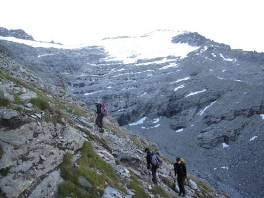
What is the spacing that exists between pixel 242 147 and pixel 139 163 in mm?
77250

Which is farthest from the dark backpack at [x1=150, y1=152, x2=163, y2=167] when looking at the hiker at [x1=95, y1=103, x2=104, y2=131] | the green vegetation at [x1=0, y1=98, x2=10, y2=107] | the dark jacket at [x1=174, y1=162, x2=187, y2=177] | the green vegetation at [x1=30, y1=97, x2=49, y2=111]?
the green vegetation at [x1=0, y1=98, x2=10, y2=107]

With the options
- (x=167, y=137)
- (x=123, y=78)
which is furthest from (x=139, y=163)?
(x=123, y=78)

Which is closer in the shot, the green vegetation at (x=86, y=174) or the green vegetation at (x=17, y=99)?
the green vegetation at (x=86, y=174)

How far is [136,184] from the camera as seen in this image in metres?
13.0

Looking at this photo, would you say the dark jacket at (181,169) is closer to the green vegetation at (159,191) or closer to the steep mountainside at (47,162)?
the green vegetation at (159,191)

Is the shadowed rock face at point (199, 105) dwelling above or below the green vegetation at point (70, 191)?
below

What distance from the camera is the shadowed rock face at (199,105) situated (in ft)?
250

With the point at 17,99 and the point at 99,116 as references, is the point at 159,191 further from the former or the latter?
the point at 99,116

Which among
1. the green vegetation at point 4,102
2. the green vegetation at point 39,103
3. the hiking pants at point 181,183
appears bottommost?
the hiking pants at point 181,183

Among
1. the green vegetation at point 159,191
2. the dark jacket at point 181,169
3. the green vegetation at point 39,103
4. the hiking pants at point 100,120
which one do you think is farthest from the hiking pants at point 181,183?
the hiking pants at point 100,120

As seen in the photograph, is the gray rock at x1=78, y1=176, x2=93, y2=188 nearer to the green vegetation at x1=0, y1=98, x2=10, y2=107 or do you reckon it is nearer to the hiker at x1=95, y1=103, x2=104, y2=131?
the green vegetation at x1=0, y1=98, x2=10, y2=107

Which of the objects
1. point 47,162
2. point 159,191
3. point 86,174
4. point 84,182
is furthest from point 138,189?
point 47,162

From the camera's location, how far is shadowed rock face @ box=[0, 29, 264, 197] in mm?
76250

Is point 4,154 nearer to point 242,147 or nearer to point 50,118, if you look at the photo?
point 50,118
